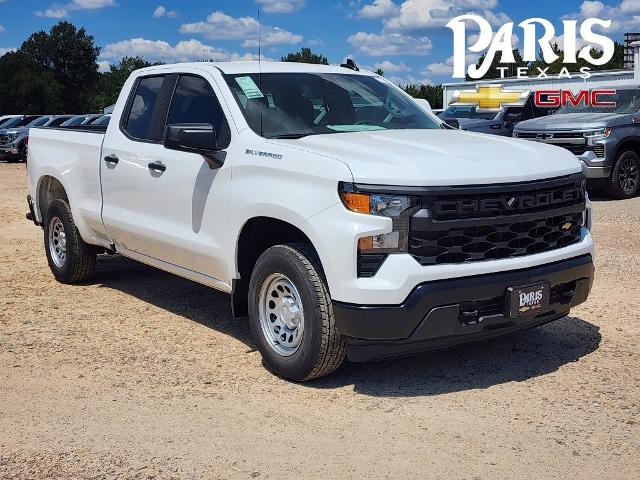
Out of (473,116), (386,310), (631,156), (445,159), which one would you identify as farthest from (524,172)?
(473,116)

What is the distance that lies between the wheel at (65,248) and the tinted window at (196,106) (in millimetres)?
1957

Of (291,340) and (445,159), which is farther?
(291,340)

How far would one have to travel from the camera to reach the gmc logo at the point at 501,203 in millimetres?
4695

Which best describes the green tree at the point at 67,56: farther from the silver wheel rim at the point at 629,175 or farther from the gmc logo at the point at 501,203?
the gmc logo at the point at 501,203

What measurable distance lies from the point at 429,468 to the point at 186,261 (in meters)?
2.70

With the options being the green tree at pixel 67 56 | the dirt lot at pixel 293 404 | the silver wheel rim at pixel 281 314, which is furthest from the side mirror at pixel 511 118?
the green tree at pixel 67 56

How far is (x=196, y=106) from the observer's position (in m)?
6.14

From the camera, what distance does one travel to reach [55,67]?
10156cm

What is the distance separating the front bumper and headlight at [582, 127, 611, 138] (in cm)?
985

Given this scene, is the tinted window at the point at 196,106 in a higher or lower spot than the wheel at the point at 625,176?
higher

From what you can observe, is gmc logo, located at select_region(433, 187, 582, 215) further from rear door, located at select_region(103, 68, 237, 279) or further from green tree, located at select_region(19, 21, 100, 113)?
green tree, located at select_region(19, 21, 100, 113)

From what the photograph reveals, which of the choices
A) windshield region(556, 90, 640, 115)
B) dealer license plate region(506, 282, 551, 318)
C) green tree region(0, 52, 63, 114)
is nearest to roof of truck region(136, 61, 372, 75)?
dealer license plate region(506, 282, 551, 318)

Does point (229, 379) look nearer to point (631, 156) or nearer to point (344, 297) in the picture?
point (344, 297)

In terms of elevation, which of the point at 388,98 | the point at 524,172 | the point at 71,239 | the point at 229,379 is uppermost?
the point at 388,98
